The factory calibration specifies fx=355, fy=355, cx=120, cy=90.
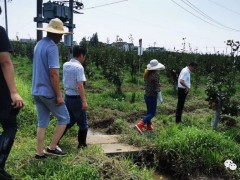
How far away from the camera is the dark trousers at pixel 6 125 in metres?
3.82

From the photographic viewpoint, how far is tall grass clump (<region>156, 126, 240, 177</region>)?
19.5 ft

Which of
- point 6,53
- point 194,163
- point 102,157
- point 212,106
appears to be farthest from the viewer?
point 212,106

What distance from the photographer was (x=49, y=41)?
180 inches

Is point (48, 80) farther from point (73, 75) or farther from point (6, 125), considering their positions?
point (6, 125)

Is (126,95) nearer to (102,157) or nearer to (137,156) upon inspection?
(137,156)

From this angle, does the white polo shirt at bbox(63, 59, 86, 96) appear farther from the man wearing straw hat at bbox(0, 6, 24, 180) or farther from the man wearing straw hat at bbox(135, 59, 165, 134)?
the man wearing straw hat at bbox(135, 59, 165, 134)

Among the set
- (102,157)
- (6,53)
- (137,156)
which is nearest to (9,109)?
(6,53)

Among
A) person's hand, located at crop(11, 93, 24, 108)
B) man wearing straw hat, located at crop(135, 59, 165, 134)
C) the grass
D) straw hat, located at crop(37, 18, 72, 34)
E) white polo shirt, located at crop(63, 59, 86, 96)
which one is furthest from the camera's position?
man wearing straw hat, located at crop(135, 59, 165, 134)

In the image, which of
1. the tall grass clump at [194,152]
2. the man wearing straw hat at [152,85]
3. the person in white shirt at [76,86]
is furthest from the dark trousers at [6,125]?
the man wearing straw hat at [152,85]

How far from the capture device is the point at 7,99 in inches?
151

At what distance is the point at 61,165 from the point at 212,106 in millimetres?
4969

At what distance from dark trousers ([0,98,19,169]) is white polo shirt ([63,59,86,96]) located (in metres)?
1.49

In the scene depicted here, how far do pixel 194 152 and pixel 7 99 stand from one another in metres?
3.44

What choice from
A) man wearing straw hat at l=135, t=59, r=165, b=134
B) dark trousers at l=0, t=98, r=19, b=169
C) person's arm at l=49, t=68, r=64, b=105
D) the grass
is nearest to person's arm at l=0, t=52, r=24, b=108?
dark trousers at l=0, t=98, r=19, b=169
